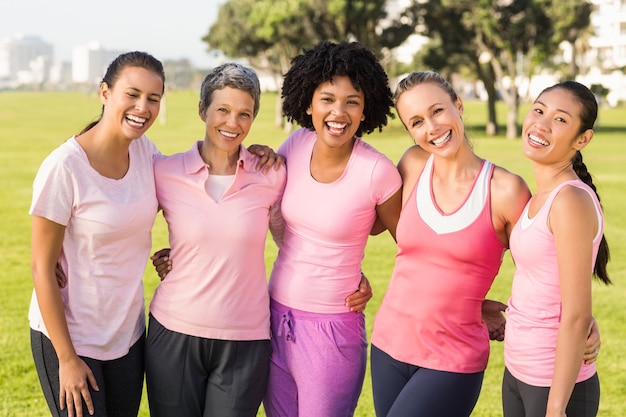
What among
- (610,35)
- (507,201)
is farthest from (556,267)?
(610,35)

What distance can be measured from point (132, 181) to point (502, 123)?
47.1 meters

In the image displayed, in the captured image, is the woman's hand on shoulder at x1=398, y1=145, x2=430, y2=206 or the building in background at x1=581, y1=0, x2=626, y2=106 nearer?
the woman's hand on shoulder at x1=398, y1=145, x2=430, y2=206

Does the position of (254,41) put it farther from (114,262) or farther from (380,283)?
(114,262)

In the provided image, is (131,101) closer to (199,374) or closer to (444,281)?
(199,374)

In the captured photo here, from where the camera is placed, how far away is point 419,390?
12.6 ft

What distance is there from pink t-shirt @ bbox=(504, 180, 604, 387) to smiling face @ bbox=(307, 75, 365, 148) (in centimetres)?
99

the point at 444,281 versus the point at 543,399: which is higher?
the point at 444,281

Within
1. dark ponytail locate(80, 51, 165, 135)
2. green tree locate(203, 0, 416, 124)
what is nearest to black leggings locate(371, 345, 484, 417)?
dark ponytail locate(80, 51, 165, 135)

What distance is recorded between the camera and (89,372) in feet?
12.4

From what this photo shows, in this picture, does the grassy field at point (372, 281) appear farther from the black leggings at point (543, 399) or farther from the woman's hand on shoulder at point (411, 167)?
the black leggings at point (543, 399)

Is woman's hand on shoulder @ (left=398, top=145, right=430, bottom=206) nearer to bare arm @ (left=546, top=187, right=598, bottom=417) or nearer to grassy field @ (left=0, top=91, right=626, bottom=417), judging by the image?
grassy field @ (left=0, top=91, right=626, bottom=417)

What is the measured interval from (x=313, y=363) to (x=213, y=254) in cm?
70

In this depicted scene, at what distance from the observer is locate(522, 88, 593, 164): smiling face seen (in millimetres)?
3615

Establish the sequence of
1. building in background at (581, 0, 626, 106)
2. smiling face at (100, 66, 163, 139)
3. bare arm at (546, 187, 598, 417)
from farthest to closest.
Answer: building in background at (581, 0, 626, 106) < smiling face at (100, 66, 163, 139) < bare arm at (546, 187, 598, 417)
